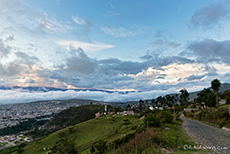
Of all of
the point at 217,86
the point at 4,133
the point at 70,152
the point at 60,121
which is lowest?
the point at 4,133

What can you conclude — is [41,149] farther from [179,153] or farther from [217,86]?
[217,86]

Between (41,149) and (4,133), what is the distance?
17445 centimetres

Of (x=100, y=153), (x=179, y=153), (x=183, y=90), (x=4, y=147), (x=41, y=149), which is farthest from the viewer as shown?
(x=4, y=147)

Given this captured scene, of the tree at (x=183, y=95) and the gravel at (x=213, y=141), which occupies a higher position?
the tree at (x=183, y=95)

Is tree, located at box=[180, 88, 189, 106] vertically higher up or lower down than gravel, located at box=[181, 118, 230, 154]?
higher up

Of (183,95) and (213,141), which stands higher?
(183,95)

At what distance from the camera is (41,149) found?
243 ft

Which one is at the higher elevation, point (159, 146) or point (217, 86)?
point (217, 86)

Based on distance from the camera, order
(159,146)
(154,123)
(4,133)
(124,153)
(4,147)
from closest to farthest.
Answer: (124,153), (159,146), (154,123), (4,147), (4,133)

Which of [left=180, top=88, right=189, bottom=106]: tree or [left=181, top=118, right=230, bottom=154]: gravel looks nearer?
[left=181, top=118, right=230, bottom=154]: gravel

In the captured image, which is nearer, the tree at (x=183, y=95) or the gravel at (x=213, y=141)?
the gravel at (x=213, y=141)

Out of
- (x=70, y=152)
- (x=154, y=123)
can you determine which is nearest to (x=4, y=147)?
(x=70, y=152)

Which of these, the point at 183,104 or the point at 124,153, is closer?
the point at 124,153

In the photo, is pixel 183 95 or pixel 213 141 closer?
pixel 213 141
